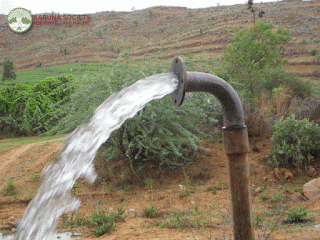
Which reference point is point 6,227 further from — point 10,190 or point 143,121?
point 143,121

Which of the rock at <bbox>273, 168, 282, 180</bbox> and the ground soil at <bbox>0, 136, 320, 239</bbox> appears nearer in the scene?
the ground soil at <bbox>0, 136, 320, 239</bbox>

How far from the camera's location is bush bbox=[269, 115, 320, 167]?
4.92 meters

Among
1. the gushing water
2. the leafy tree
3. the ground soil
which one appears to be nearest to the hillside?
the leafy tree

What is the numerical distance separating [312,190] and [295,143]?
125 centimetres

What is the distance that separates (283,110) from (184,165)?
10.4ft

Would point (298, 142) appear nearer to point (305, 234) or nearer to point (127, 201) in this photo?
point (305, 234)

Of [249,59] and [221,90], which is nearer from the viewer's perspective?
[221,90]

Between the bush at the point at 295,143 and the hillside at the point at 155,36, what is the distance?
19396 mm

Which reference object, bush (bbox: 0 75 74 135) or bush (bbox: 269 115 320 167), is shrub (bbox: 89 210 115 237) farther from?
bush (bbox: 0 75 74 135)

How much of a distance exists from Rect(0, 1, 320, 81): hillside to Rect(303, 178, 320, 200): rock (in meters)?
20.5

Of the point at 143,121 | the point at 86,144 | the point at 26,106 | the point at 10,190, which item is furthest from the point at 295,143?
the point at 26,106

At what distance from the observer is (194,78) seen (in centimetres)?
123

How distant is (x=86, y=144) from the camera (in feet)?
7.23

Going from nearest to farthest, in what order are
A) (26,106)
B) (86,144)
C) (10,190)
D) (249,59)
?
(86,144) < (10,190) < (249,59) < (26,106)
